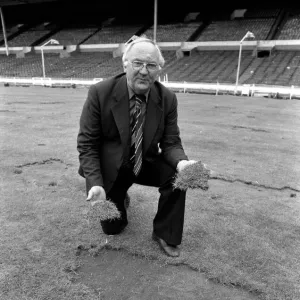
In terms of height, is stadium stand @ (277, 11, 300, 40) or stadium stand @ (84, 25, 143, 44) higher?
stadium stand @ (277, 11, 300, 40)

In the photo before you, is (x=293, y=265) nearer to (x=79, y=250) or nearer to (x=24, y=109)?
(x=79, y=250)

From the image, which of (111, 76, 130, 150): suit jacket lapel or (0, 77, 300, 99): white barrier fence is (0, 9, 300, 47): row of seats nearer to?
(0, 77, 300, 99): white barrier fence

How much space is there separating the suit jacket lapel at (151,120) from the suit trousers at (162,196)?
0.76ft

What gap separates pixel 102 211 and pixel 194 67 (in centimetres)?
2937

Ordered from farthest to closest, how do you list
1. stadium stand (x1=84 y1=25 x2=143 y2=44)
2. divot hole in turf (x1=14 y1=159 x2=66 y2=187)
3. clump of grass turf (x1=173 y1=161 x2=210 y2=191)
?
stadium stand (x1=84 y1=25 x2=143 y2=44) → divot hole in turf (x1=14 y1=159 x2=66 y2=187) → clump of grass turf (x1=173 y1=161 x2=210 y2=191)

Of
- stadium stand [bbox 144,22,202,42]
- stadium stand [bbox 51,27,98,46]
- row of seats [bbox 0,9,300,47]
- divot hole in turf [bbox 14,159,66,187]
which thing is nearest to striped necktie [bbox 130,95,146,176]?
divot hole in turf [bbox 14,159,66,187]

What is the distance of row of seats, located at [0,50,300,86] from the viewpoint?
25.6 metres

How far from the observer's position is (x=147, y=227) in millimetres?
3379

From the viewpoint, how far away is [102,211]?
8.18 feet

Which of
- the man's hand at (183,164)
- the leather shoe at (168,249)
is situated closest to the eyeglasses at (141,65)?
the man's hand at (183,164)

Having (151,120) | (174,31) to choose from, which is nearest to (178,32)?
(174,31)

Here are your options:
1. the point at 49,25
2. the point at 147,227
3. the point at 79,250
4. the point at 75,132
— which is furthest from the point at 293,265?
the point at 49,25

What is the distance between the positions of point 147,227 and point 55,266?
3.50 ft

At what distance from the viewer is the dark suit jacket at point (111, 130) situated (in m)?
2.80
